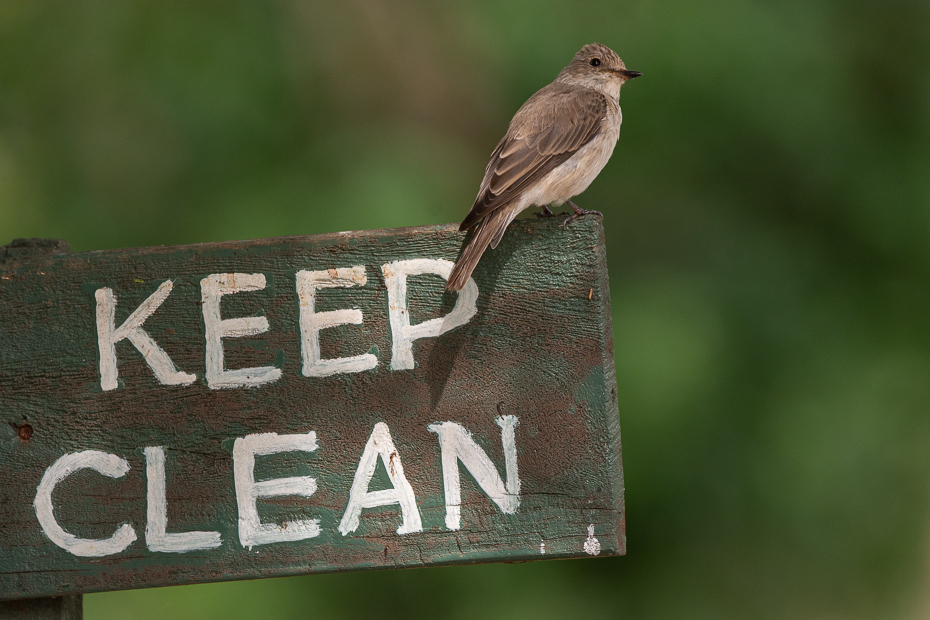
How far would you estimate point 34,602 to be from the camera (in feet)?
6.36

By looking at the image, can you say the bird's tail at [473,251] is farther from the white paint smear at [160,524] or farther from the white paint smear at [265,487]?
the white paint smear at [160,524]

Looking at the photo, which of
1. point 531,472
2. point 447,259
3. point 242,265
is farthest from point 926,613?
point 242,265

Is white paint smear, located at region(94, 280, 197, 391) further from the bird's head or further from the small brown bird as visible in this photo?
the bird's head

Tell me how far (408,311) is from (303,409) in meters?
0.32

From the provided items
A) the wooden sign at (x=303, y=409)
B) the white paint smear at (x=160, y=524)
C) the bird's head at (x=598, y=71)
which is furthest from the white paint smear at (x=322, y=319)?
the bird's head at (x=598, y=71)

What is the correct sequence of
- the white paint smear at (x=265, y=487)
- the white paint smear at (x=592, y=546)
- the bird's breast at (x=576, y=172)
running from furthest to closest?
1. the bird's breast at (x=576, y=172)
2. the white paint smear at (x=265, y=487)
3. the white paint smear at (x=592, y=546)

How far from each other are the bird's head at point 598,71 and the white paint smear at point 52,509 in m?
2.31

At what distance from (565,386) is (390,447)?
400mm

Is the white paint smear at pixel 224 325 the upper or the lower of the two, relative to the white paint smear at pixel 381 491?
upper

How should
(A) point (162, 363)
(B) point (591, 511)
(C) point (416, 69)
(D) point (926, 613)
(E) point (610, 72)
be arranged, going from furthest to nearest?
(C) point (416, 69) < (D) point (926, 613) < (E) point (610, 72) < (A) point (162, 363) < (B) point (591, 511)

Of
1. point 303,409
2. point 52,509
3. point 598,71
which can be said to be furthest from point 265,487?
point 598,71

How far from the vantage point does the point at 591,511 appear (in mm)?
1753

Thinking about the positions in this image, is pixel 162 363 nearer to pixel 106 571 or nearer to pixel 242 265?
pixel 242 265

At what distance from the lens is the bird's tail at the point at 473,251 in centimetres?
177
